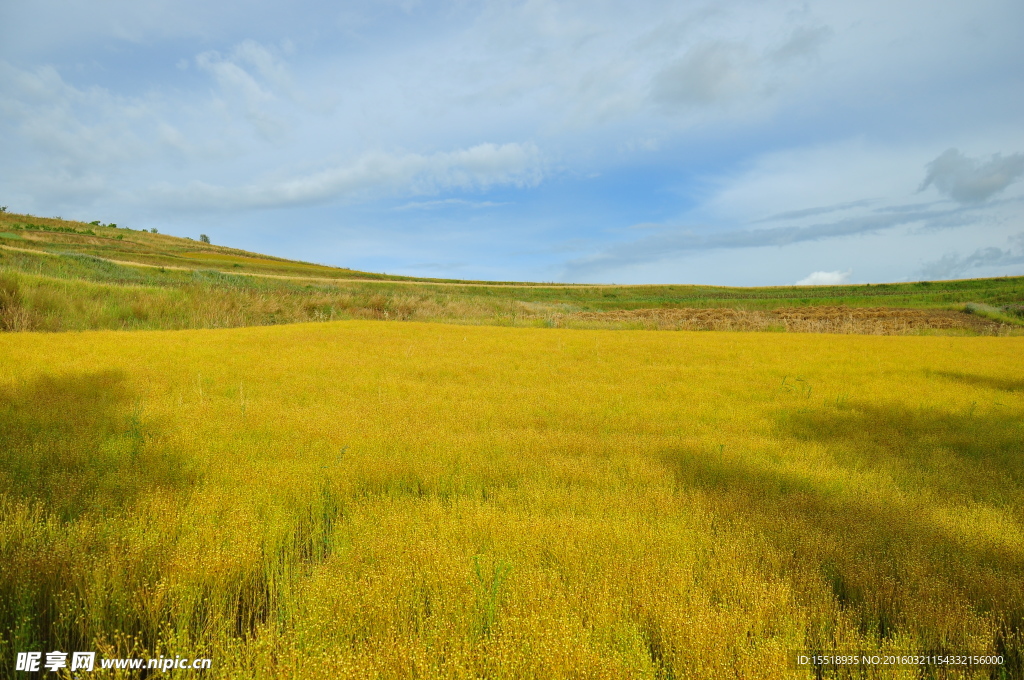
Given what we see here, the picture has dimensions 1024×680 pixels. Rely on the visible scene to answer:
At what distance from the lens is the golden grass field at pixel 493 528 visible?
262 cm

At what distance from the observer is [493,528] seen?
372cm

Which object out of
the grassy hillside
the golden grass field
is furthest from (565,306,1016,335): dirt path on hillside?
the golden grass field

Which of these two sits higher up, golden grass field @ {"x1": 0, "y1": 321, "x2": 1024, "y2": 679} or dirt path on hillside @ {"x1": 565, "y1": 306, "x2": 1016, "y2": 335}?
dirt path on hillside @ {"x1": 565, "y1": 306, "x2": 1016, "y2": 335}

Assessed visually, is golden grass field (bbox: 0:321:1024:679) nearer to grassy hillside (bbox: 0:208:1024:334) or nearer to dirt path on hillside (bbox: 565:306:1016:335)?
grassy hillside (bbox: 0:208:1024:334)

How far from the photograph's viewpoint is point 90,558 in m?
3.13

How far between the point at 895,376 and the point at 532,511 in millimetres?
11063

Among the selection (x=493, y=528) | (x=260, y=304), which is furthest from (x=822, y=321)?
(x=493, y=528)

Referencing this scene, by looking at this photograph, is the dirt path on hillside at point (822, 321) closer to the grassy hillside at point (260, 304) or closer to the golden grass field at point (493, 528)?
the grassy hillside at point (260, 304)

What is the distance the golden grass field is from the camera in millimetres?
2615

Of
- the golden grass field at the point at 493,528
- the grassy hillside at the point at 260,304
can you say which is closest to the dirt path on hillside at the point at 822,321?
the grassy hillside at the point at 260,304

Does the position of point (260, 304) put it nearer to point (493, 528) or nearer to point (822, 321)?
point (493, 528)

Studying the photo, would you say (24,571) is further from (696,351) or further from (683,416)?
(696,351)

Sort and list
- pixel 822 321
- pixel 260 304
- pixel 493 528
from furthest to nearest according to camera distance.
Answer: pixel 822 321 < pixel 260 304 < pixel 493 528

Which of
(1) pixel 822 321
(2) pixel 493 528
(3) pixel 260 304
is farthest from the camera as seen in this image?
(1) pixel 822 321
